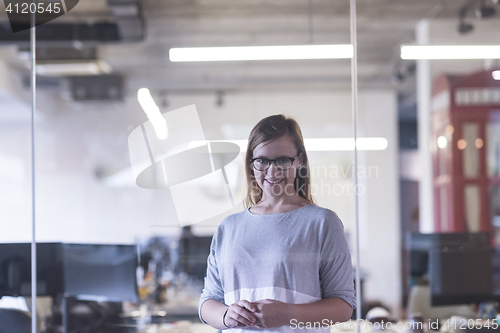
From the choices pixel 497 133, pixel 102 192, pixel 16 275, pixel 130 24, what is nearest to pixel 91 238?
pixel 102 192

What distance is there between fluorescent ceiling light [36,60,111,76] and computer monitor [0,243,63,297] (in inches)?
91.1

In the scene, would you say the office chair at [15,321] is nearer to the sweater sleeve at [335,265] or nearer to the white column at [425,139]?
the sweater sleeve at [335,265]

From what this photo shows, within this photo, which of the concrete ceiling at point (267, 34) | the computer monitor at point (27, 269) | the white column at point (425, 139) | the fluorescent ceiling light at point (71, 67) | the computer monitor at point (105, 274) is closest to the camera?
the computer monitor at point (27, 269)

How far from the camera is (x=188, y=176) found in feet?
7.16

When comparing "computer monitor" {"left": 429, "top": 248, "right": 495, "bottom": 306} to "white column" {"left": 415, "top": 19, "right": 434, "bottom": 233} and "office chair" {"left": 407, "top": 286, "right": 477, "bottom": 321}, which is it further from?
"white column" {"left": 415, "top": 19, "right": 434, "bottom": 233}

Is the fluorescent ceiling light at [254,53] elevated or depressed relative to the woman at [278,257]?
elevated

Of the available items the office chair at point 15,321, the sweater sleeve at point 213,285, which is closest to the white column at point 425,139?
the sweater sleeve at point 213,285

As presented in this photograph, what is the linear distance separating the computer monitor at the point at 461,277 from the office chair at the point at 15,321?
7.84 feet

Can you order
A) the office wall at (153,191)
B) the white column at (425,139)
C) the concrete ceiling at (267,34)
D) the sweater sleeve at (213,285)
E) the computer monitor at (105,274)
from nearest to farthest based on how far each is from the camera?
the sweater sleeve at (213,285)
the office wall at (153,191)
the concrete ceiling at (267,34)
the computer monitor at (105,274)
the white column at (425,139)

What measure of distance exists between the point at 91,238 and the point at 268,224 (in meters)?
4.72

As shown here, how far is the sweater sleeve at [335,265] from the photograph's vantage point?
1414 mm

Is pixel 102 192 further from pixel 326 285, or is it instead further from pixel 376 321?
pixel 326 285

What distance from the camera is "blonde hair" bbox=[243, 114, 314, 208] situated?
5.19 ft

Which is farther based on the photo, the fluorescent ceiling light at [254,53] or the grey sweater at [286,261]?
the fluorescent ceiling light at [254,53]
